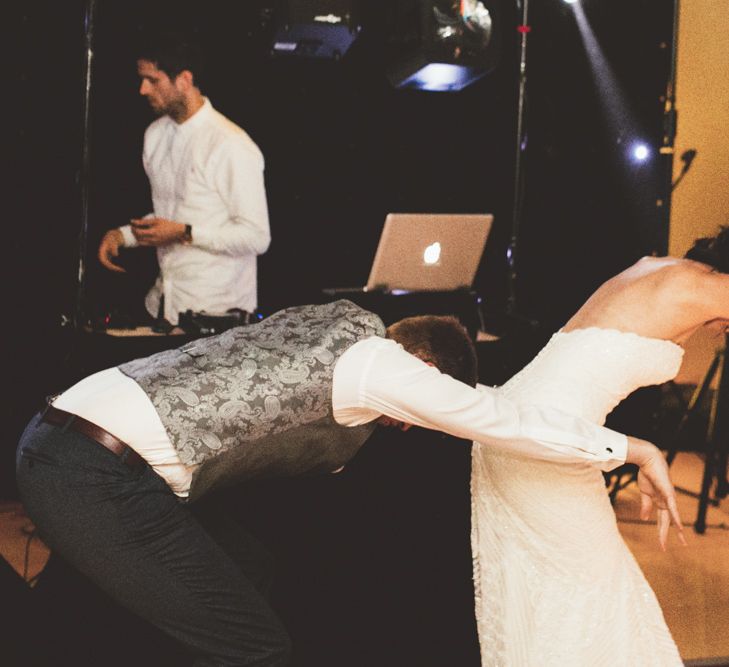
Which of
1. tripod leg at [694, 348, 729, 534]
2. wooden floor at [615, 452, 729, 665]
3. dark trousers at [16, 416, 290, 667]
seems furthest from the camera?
tripod leg at [694, 348, 729, 534]

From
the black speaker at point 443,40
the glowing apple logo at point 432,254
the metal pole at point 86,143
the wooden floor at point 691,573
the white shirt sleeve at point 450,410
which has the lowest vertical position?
the wooden floor at point 691,573

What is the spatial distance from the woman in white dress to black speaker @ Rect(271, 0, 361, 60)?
9.46 ft

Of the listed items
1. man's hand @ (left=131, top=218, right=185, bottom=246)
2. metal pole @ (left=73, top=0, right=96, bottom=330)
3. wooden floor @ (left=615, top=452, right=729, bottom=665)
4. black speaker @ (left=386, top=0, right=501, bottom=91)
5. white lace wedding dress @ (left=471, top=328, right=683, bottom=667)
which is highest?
black speaker @ (left=386, top=0, right=501, bottom=91)

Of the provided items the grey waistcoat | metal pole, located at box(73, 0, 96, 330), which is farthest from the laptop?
A: the grey waistcoat

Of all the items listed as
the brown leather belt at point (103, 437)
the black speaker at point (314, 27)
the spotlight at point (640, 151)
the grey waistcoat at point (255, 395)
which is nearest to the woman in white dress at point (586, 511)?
the grey waistcoat at point (255, 395)

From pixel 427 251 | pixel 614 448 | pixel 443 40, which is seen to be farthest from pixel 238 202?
pixel 614 448

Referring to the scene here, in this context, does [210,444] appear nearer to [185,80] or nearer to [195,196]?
[195,196]

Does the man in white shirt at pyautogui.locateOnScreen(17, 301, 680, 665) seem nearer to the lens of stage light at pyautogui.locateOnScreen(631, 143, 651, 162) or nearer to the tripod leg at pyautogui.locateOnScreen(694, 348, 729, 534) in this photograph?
the tripod leg at pyautogui.locateOnScreen(694, 348, 729, 534)

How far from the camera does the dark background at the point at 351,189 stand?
110 inches

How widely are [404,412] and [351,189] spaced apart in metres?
3.91

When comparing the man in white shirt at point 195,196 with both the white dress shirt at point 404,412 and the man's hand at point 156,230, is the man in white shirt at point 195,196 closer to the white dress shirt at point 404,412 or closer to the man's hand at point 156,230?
the man's hand at point 156,230

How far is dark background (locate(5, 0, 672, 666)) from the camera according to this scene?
281 cm

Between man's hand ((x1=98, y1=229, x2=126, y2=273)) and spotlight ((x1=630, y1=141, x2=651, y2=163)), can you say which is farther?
spotlight ((x1=630, y1=141, x2=651, y2=163))

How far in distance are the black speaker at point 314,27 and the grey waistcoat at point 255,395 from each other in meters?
3.04
